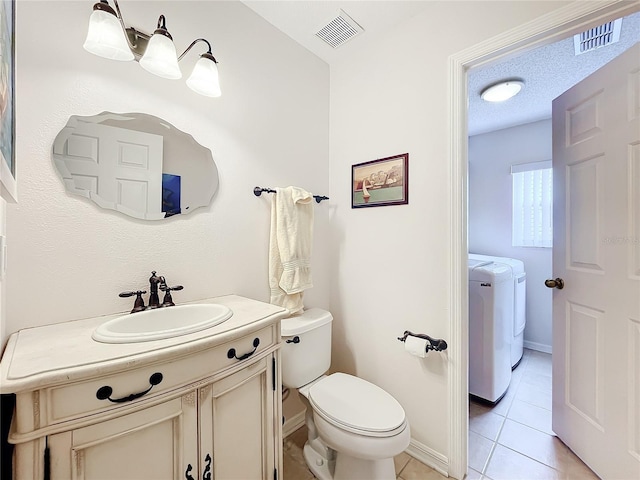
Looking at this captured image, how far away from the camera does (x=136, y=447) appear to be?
2.38ft

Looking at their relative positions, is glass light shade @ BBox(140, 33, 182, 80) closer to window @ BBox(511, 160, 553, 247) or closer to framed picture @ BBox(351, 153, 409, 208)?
framed picture @ BBox(351, 153, 409, 208)

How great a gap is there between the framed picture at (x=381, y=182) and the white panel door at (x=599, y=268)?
92 cm

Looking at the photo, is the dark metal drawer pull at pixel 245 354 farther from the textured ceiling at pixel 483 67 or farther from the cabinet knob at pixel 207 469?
the textured ceiling at pixel 483 67

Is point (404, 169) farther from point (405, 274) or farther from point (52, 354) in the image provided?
point (52, 354)

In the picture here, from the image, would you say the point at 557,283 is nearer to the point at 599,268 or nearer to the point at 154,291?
the point at 599,268

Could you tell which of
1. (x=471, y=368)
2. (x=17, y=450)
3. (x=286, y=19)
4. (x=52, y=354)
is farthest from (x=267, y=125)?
(x=471, y=368)

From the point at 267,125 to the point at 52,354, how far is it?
1357mm

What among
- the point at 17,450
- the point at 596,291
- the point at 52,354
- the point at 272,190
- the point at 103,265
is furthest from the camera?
the point at 272,190

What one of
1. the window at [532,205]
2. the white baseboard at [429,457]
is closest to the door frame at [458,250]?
the white baseboard at [429,457]

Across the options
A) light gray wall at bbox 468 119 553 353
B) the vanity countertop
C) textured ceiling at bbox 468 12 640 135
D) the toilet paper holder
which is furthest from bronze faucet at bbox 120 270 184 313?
light gray wall at bbox 468 119 553 353

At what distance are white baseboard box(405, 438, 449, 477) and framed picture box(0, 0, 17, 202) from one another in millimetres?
2006

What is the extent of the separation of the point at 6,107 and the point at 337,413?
4.91ft

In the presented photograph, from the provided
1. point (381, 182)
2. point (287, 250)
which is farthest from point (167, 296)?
point (381, 182)

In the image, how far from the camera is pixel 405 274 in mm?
1536
